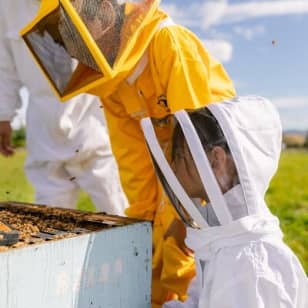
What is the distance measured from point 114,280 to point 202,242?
0.24m

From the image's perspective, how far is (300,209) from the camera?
16.1 ft

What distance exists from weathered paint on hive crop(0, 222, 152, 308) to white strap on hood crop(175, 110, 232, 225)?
0.19 meters

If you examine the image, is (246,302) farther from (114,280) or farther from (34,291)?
(34,291)

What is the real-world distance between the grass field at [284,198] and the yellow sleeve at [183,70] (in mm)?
813

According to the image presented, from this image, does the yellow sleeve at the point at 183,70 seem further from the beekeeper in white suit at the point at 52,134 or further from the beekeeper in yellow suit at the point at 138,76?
the beekeeper in white suit at the point at 52,134

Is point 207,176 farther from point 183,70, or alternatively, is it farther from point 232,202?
point 183,70

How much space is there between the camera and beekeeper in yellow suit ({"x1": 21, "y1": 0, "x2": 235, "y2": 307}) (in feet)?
5.86

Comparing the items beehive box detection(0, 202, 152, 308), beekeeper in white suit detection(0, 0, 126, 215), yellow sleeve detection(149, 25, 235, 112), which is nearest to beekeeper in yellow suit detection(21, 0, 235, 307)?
yellow sleeve detection(149, 25, 235, 112)

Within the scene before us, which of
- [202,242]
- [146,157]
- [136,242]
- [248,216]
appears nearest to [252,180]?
[248,216]

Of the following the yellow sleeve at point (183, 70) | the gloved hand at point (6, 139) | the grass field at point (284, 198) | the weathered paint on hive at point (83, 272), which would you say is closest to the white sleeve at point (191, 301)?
the weathered paint on hive at point (83, 272)

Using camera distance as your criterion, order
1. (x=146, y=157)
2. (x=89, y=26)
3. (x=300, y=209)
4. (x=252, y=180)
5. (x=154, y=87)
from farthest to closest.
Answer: (x=300, y=209) < (x=146, y=157) < (x=154, y=87) < (x=89, y=26) < (x=252, y=180)

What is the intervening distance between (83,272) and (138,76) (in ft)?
2.83

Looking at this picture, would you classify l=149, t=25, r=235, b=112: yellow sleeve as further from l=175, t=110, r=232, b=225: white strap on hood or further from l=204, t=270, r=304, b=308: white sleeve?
l=204, t=270, r=304, b=308: white sleeve

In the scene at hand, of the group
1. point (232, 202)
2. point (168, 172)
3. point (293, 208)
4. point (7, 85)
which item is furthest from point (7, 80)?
point (293, 208)
